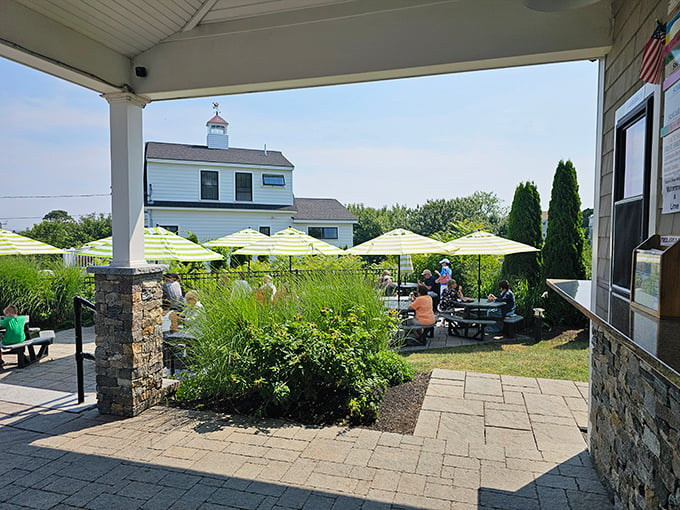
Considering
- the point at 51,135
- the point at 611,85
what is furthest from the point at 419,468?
the point at 51,135

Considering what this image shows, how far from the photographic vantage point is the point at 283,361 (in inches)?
167

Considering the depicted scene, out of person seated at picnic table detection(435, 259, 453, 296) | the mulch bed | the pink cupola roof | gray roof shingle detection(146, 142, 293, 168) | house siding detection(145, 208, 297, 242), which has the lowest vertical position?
the mulch bed

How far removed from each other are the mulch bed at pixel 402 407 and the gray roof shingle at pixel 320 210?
18.3 m

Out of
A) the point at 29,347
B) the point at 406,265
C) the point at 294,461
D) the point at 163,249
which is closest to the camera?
the point at 294,461

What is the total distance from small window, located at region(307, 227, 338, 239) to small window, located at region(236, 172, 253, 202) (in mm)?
4067

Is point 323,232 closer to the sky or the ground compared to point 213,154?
closer to the ground

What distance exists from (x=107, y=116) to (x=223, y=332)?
2510mm

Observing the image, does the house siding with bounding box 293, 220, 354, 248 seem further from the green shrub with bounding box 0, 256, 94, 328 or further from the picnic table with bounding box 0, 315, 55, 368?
the picnic table with bounding box 0, 315, 55, 368

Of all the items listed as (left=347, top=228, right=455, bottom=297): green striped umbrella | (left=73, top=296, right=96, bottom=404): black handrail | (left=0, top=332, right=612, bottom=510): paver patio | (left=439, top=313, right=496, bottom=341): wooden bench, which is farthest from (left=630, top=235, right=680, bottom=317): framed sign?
(left=347, top=228, right=455, bottom=297): green striped umbrella

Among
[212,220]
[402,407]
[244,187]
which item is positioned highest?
[244,187]

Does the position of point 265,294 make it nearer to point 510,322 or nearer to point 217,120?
point 510,322

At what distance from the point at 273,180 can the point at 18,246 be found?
14.1 m

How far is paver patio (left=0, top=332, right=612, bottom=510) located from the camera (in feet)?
9.28

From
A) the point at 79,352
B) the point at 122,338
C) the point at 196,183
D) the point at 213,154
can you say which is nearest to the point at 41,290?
the point at 79,352
